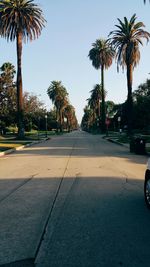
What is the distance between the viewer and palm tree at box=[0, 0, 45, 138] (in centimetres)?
4372

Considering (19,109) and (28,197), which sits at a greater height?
(19,109)

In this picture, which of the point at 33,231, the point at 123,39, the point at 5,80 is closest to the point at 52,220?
the point at 33,231

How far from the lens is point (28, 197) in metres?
9.05

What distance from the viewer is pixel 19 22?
4438cm

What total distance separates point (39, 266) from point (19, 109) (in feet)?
132

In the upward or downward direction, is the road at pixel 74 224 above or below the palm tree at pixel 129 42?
below

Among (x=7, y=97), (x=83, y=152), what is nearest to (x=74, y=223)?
(x=83, y=152)

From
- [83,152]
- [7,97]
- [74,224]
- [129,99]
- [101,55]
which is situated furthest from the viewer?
[101,55]

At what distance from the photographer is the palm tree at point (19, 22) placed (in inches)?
1721

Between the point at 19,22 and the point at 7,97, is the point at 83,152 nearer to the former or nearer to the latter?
the point at 19,22

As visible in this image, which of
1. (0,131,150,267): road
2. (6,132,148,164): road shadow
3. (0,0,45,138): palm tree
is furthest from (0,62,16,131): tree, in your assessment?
(0,131,150,267): road

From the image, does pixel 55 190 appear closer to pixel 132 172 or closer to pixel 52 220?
pixel 52 220

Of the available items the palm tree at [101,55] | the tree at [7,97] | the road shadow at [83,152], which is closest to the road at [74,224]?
the road shadow at [83,152]

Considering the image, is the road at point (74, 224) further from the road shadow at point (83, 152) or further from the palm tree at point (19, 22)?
the palm tree at point (19, 22)
